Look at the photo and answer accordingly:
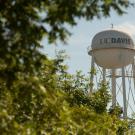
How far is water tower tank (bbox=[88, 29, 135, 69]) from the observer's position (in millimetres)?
57594

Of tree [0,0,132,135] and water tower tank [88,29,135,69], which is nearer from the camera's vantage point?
tree [0,0,132,135]

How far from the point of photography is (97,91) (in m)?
33.5

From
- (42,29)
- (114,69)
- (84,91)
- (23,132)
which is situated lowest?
(23,132)

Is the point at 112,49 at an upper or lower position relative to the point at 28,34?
upper

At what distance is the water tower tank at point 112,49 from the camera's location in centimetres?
5759

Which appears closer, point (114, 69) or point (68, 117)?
point (68, 117)

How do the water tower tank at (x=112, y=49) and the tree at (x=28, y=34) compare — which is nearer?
the tree at (x=28, y=34)

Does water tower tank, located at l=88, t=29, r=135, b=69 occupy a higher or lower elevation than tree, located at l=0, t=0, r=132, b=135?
higher

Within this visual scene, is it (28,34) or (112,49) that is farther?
(112,49)

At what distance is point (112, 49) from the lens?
57688 mm

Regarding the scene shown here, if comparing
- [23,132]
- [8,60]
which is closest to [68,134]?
[23,132]

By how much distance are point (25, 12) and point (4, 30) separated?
0.53m

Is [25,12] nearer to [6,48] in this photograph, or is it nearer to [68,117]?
[6,48]

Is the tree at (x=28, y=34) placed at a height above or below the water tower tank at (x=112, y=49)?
below
